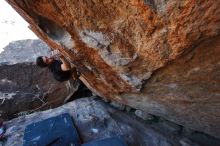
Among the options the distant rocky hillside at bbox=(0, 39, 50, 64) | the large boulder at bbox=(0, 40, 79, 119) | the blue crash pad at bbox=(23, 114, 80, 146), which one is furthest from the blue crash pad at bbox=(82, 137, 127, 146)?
the distant rocky hillside at bbox=(0, 39, 50, 64)

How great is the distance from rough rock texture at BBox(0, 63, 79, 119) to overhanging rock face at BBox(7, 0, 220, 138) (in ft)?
6.07

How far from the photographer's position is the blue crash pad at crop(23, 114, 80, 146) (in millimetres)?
2525

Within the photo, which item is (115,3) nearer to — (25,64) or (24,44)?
(25,64)

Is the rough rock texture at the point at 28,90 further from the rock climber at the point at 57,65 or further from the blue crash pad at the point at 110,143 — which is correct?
the blue crash pad at the point at 110,143

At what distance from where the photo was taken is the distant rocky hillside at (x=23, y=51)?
4.46 metres

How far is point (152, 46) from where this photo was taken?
4.61 feet

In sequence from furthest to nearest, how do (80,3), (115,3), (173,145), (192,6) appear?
1. (173,145)
2. (80,3)
3. (115,3)
4. (192,6)

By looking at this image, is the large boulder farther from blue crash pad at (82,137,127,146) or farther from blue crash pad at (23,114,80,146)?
blue crash pad at (82,137,127,146)

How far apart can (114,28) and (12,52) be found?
12.7 feet

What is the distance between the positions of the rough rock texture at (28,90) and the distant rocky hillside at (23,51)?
0.21 m

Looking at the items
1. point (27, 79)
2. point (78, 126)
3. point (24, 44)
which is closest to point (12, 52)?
point (24, 44)

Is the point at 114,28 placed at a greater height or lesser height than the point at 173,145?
greater

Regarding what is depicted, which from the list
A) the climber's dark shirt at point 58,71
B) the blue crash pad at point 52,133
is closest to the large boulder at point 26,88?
the climber's dark shirt at point 58,71

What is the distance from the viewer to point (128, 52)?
1.62 meters
